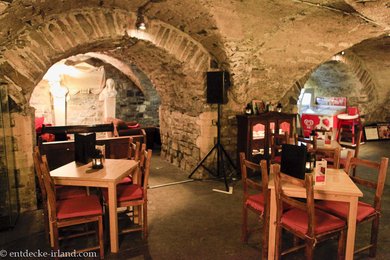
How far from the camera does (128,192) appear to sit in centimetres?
306

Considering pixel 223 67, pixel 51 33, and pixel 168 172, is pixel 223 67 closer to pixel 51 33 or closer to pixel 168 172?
pixel 168 172

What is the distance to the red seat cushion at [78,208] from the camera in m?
2.62

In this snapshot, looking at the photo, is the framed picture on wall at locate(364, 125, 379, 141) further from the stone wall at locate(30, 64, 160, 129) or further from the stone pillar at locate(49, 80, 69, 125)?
the stone pillar at locate(49, 80, 69, 125)

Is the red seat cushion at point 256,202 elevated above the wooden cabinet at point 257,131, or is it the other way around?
the wooden cabinet at point 257,131

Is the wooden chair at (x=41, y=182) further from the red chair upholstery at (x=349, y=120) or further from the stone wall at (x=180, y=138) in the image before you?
the red chair upholstery at (x=349, y=120)

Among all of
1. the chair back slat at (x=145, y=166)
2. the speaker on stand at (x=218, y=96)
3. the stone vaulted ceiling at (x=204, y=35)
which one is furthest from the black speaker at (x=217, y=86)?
the chair back slat at (x=145, y=166)

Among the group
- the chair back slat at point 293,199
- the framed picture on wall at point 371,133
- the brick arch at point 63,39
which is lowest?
the framed picture on wall at point 371,133

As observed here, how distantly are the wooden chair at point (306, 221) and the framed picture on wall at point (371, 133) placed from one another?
6.79m

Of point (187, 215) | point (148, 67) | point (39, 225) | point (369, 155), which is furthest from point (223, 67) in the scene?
point (369, 155)

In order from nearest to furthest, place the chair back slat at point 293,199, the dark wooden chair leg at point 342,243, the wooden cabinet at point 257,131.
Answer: the chair back slat at point 293,199 → the dark wooden chair leg at point 342,243 → the wooden cabinet at point 257,131

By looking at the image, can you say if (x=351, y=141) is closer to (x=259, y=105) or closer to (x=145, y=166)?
(x=259, y=105)

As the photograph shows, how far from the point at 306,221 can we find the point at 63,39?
3257 millimetres

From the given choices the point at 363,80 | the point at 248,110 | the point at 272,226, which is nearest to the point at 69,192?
the point at 272,226

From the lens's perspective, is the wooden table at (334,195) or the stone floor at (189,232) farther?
the stone floor at (189,232)
